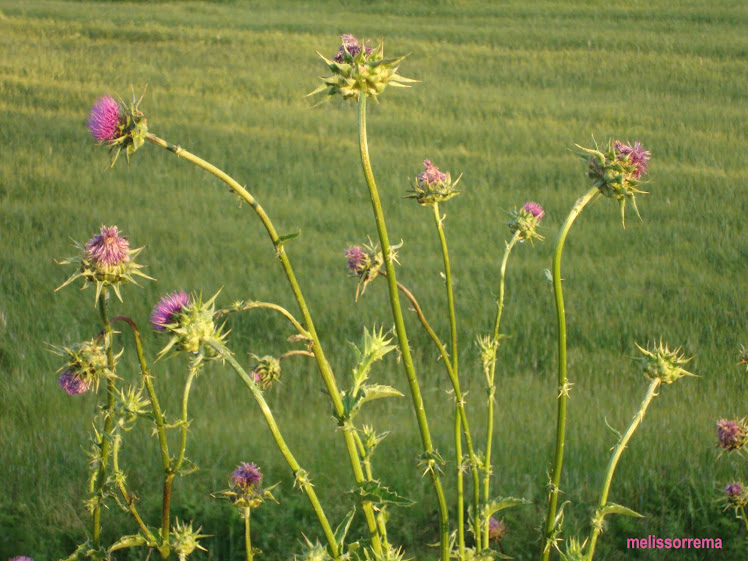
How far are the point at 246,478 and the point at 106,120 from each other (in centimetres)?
99

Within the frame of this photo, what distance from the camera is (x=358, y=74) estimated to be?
132 centimetres

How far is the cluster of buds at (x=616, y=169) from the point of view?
1.54 m

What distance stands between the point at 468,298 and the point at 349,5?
1757cm

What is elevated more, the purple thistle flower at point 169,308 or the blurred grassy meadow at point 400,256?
the purple thistle flower at point 169,308

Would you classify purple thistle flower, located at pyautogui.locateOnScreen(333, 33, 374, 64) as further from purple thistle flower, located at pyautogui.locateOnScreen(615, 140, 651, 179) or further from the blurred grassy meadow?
the blurred grassy meadow

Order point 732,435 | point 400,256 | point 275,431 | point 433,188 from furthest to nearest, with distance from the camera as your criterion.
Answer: point 400,256 → point 732,435 → point 433,188 → point 275,431

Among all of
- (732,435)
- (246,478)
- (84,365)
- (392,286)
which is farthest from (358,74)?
(732,435)

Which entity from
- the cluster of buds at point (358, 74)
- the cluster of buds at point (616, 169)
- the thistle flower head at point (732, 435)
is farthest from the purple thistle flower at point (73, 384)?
the thistle flower head at point (732, 435)

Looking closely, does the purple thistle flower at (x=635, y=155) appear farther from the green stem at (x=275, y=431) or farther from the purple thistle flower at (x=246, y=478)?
the purple thistle flower at (x=246, y=478)

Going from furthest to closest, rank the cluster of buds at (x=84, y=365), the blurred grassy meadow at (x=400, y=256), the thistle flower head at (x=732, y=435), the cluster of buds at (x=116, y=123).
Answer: the blurred grassy meadow at (x=400, y=256)
the thistle flower head at (x=732, y=435)
the cluster of buds at (x=84, y=365)
the cluster of buds at (x=116, y=123)

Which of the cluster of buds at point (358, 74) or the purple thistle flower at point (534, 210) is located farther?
the purple thistle flower at point (534, 210)

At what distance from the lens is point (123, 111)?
53.2 inches

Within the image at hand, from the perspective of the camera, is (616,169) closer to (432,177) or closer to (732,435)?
(432,177)

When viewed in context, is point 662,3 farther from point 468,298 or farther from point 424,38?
point 468,298
